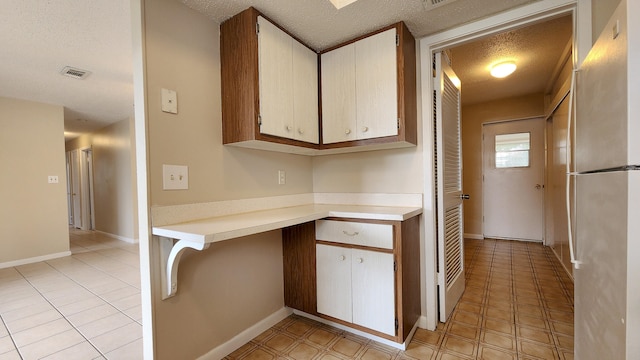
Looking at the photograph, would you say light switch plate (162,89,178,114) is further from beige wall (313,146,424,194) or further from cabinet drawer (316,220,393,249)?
beige wall (313,146,424,194)

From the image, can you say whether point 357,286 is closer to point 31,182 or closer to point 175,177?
point 175,177

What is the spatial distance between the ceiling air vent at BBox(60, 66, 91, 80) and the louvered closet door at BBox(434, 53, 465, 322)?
3.37m

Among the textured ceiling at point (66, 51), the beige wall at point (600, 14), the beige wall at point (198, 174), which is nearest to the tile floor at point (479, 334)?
the beige wall at point (198, 174)

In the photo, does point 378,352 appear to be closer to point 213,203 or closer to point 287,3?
point 213,203

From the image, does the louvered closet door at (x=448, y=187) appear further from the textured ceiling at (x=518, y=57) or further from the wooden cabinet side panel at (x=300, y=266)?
the wooden cabinet side panel at (x=300, y=266)

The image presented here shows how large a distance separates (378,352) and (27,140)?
197 inches

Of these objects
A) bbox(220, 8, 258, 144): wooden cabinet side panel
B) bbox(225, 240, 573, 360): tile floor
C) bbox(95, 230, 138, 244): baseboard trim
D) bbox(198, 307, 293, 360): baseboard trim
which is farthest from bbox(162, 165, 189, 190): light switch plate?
bbox(95, 230, 138, 244): baseboard trim

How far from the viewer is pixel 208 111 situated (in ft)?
5.16

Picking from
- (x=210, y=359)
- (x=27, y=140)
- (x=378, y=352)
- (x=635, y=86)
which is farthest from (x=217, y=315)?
(x=27, y=140)

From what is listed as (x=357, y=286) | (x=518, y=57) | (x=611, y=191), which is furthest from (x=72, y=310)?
(x=518, y=57)

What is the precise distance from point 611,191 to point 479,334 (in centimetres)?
142

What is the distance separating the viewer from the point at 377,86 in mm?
1774

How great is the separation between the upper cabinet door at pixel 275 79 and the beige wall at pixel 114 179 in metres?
4.02

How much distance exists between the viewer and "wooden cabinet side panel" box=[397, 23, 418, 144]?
5.53 ft
